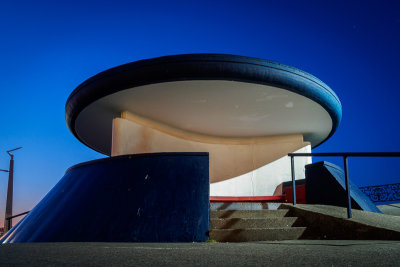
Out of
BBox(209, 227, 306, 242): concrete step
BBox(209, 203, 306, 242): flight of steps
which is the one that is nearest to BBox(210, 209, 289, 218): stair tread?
BBox(209, 203, 306, 242): flight of steps

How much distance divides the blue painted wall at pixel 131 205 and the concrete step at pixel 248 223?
20cm

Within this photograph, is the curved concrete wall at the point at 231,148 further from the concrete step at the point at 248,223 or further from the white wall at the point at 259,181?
the concrete step at the point at 248,223

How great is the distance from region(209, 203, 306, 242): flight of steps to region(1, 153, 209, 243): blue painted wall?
219 millimetres

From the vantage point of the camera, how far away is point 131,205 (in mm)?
5211

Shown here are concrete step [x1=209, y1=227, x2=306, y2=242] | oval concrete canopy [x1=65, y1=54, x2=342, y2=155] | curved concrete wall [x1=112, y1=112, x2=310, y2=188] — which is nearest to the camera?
concrete step [x1=209, y1=227, x2=306, y2=242]

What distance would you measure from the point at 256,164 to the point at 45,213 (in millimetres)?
5424

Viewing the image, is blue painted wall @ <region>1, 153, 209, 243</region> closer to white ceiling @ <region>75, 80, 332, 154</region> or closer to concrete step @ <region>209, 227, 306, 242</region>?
concrete step @ <region>209, 227, 306, 242</region>

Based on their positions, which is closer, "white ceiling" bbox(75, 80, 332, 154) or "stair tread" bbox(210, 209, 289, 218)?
Answer: "stair tread" bbox(210, 209, 289, 218)

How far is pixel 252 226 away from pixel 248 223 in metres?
0.07

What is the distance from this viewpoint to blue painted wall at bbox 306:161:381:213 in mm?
6395

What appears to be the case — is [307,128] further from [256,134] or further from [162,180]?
[162,180]

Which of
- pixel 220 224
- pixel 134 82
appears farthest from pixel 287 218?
pixel 134 82

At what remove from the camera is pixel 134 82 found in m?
6.55

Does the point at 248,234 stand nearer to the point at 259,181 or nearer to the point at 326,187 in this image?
the point at 326,187
